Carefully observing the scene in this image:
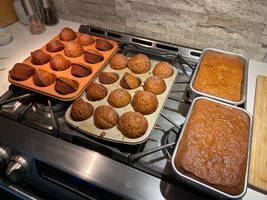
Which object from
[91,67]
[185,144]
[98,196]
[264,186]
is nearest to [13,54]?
[91,67]

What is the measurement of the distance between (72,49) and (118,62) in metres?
0.26

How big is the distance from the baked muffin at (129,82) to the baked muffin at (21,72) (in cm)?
45

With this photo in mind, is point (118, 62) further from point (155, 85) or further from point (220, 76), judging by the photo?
point (220, 76)

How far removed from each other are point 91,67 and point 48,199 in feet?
2.03

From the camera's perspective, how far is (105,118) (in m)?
0.80

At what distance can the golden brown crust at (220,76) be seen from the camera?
861 mm

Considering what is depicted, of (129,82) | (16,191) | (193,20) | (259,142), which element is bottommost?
(16,191)

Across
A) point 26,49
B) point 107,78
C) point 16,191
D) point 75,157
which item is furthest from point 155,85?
point 26,49

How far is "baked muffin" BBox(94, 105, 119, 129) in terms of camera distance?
0.80 meters

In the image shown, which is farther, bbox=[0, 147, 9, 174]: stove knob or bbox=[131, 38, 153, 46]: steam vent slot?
bbox=[131, 38, 153, 46]: steam vent slot

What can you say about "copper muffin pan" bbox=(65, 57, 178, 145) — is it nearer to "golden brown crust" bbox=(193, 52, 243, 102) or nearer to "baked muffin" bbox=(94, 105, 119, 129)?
"baked muffin" bbox=(94, 105, 119, 129)

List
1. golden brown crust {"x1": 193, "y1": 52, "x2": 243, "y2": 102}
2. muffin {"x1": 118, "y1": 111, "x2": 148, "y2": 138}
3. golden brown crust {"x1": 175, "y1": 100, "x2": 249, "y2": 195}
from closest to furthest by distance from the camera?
golden brown crust {"x1": 175, "y1": 100, "x2": 249, "y2": 195}
muffin {"x1": 118, "y1": 111, "x2": 148, "y2": 138}
golden brown crust {"x1": 193, "y1": 52, "x2": 243, "y2": 102}

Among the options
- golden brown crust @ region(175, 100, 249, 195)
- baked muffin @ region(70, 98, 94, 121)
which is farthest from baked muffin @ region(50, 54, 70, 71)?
golden brown crust @ region(175, 100, 249, 195)

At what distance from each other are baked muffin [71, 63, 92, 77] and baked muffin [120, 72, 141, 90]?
177 millimetres
